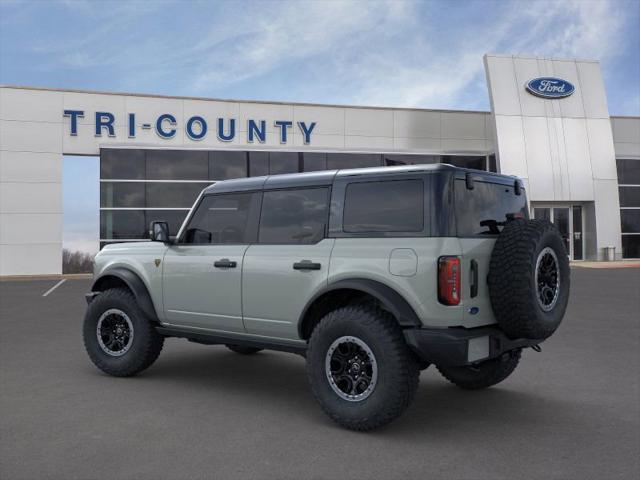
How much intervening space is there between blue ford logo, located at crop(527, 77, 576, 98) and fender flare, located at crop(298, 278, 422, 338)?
2372 cm

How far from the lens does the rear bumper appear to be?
4043mm

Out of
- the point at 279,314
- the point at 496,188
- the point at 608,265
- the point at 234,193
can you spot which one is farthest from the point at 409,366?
the point at 608,265

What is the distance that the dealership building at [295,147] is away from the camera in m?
22.3

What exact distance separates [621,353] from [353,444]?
462 centimetres

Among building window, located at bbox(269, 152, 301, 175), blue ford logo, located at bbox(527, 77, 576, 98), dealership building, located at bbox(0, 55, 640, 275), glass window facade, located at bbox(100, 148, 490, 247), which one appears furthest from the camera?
blue ford logo, located at bbox(527, 77, 576, 98)

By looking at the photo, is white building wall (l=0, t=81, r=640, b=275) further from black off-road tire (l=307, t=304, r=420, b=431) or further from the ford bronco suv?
black off-road tire (l=307, t=304, r=420, b=431)

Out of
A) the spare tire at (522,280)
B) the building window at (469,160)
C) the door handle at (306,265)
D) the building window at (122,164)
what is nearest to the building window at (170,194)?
the building window at (122,164)

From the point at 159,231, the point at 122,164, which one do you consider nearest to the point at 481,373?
the point at 159,231

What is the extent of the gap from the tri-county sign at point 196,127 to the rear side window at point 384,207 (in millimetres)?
20134

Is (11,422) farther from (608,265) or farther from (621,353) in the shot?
(608,265)

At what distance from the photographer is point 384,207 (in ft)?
14.8

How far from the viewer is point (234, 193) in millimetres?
5531

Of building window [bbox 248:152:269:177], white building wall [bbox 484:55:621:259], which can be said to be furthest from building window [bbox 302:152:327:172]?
white building wall [bbox 484:55:621:259]

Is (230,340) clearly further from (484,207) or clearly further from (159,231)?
(484,207)
